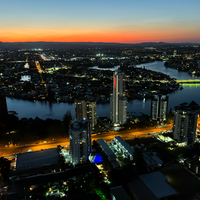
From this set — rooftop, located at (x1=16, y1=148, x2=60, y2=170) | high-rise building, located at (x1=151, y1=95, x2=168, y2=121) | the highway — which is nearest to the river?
high-rise building, located at (x1=151, y1=95, x2=168, y2=121)

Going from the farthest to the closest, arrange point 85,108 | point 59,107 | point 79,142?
point 59,107 → point 85,108 → point 79,142

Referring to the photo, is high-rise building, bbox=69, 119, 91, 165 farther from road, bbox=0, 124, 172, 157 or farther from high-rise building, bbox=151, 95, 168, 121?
high-rise building, bbox=151, 95, 168, 121

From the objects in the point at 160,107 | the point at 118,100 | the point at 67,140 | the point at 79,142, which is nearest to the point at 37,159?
the point at 79,142

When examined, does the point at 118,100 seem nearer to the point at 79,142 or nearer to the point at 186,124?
the point at 186,124

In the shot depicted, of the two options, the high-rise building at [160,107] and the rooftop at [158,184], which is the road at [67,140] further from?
the rooftop at [158,184]

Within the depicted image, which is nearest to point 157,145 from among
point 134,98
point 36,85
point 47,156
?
point 47,156

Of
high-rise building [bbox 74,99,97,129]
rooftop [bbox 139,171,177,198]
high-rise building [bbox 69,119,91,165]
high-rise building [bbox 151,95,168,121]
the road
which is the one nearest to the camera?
rooftop [bbox 139,171,177,198]
